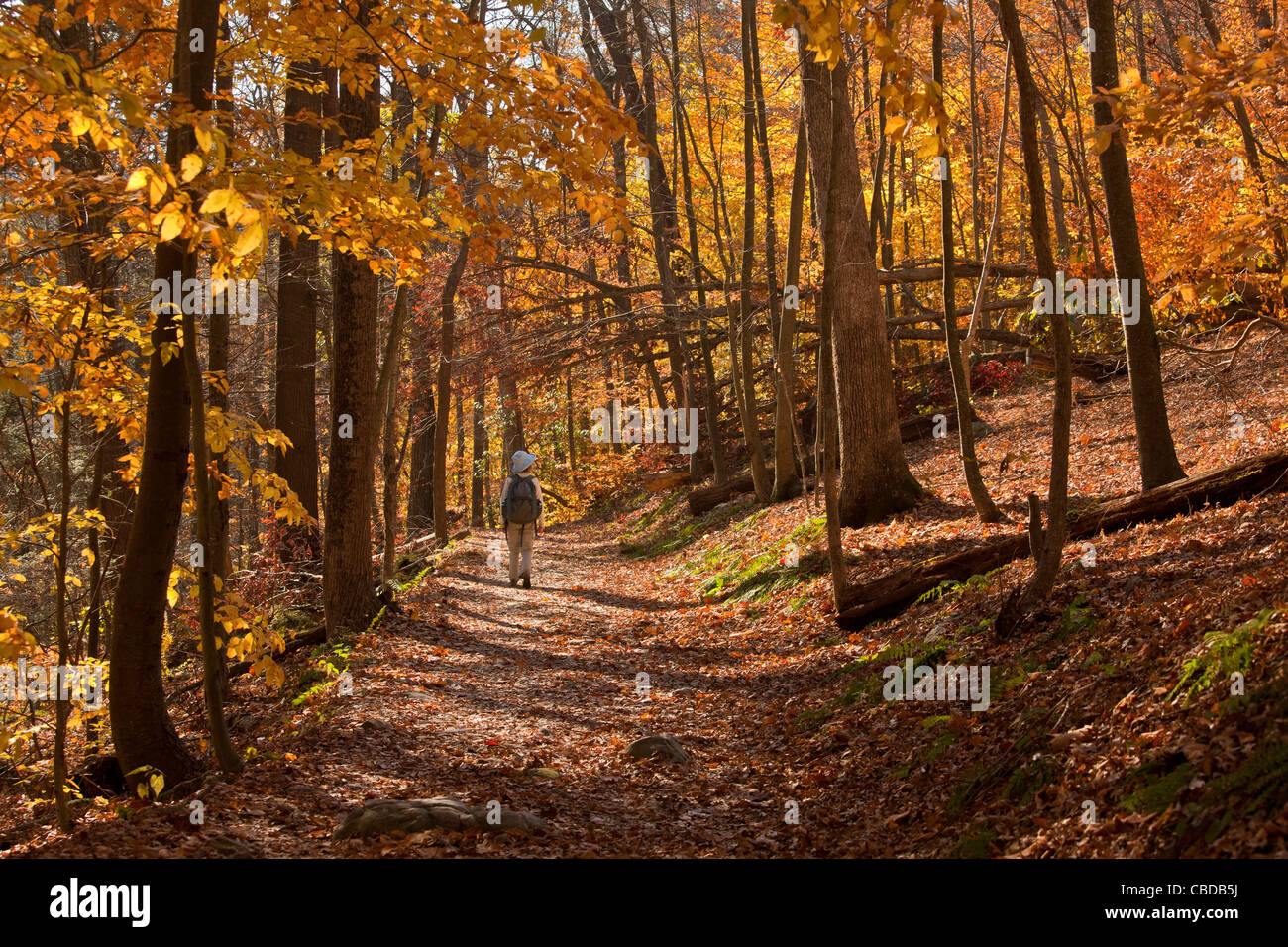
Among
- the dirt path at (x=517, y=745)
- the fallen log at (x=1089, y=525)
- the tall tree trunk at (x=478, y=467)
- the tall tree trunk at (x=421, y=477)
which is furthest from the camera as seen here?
the tall tree trunk at (x=478, y=467)

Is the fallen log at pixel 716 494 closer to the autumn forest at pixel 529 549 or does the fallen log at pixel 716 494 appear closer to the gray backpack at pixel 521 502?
the autumn forest at pixel 529 549

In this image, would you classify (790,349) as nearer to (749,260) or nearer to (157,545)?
(749,260)

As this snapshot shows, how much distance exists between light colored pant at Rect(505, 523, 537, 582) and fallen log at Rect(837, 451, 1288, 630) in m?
Answer: 6.37

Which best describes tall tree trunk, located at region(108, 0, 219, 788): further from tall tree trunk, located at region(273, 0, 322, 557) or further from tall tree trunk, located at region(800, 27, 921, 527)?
tall tree trunk, located at region(800, 27, 921, 527)

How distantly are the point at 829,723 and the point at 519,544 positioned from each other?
822 cm

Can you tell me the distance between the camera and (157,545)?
5.41 meters

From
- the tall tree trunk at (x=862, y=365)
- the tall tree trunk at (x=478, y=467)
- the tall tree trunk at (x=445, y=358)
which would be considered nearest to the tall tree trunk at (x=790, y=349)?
the tall tree trunk at (x=862, y=365)

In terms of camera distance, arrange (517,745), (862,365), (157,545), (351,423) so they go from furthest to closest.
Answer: (862,365)
(351,423)
(517,745)
(157,545)

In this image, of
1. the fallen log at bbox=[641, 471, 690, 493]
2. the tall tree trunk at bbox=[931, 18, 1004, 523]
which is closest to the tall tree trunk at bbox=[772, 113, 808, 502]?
the tall tree trunk at bbox=[931, 18, 1004, 523]

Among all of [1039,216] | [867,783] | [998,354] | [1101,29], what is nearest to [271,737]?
[867,783]

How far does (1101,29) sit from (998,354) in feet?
44.9

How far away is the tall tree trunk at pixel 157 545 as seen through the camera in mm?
5125

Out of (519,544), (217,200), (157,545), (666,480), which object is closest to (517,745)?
(157,545)

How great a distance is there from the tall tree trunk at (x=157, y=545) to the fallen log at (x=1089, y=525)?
5762 millimetres
